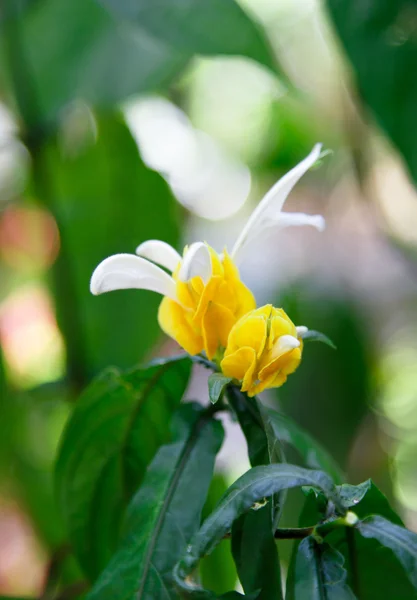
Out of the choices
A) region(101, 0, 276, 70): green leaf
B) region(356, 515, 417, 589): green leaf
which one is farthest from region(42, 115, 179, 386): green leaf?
region(356, 515, 417, 589): green leaf

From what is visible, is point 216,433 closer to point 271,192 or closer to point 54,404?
point 271,192

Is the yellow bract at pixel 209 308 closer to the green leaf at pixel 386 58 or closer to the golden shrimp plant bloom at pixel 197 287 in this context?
the golden shrimp plant bloom at pixel 197 287

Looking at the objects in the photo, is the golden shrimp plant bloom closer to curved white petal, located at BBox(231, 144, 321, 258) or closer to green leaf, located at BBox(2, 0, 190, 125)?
curved white petal, located at BBox(231, 144, 321, 258)

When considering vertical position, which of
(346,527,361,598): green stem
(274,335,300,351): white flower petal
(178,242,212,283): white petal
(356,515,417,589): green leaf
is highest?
(178,242,212,283): white petal

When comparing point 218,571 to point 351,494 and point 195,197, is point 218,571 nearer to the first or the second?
point 351,494

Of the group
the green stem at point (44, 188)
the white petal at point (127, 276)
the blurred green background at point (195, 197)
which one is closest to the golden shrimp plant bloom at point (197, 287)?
the white petal at point (127, 276)

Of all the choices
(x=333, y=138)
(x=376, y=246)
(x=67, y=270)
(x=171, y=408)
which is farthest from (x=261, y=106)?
(x=171, y=408)
